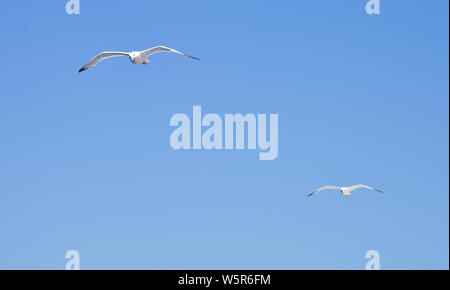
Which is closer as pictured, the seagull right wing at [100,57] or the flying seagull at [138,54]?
the flying seagull at [138,54]

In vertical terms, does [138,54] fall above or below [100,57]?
below

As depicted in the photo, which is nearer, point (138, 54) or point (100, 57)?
point (138, 54)

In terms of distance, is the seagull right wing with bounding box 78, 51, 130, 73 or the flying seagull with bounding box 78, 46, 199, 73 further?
the seagull right wing with bounding box 78, 51, 130, 73
